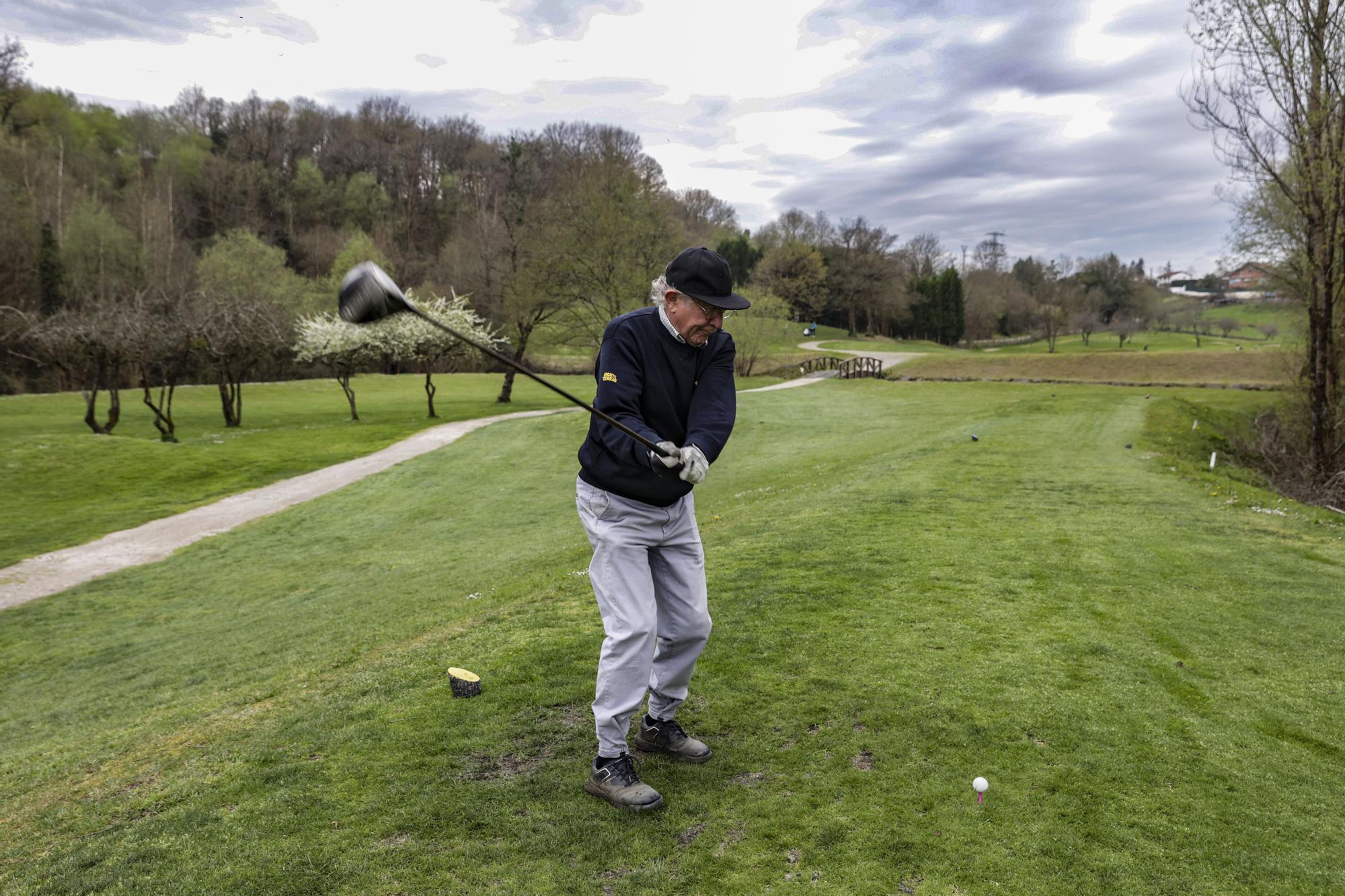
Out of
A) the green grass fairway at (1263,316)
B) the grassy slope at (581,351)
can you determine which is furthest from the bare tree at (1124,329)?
the grassy slope at (581,351)

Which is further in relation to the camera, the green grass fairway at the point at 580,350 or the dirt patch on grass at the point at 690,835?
the green grass fairway at the point at 580,350

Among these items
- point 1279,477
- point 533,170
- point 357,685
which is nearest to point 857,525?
point 357,685

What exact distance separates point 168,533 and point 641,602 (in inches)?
755

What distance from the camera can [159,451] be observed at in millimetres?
28188

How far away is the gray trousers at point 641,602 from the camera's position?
434 centimetres

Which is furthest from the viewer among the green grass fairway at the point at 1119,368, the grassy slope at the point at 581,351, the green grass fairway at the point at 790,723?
the green grass fairway at the point at 1119,368

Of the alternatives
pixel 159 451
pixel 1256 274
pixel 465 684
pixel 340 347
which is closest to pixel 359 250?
pixel 340 347

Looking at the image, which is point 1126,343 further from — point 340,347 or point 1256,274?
point 340,347

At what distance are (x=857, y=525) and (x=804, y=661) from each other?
4556mm

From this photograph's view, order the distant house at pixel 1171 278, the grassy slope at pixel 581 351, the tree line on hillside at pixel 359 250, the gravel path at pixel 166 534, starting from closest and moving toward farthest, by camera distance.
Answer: the gravel path at pixel 166 534 < the tree line on hillside at pixel 359 250 < the grassy slope at pixel 581 351 < the distant house at pixel 1171 278

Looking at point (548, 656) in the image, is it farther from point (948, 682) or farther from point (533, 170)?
point (533, 170)

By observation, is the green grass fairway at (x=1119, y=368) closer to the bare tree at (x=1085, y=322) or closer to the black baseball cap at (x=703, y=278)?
the bare tree at (x=1085, y=322)

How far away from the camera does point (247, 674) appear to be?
8.34m

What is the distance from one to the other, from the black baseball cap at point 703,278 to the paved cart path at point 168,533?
1514 centimetres
